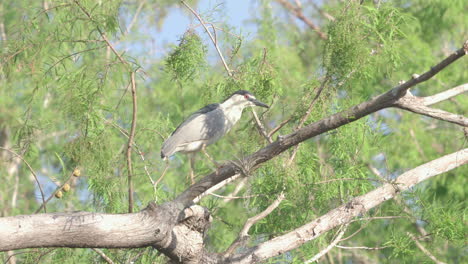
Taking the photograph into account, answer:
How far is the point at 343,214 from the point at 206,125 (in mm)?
1284

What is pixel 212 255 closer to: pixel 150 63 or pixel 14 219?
pixel 14 219

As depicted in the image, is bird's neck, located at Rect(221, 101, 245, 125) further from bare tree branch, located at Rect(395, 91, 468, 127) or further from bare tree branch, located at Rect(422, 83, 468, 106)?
bare tree branch, located at Rect(395, 91, 468, 127)

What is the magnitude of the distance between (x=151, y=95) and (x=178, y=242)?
7.58 metres

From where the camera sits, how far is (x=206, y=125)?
222 inches

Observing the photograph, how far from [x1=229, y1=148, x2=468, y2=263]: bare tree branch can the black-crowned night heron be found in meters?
→ 0.97

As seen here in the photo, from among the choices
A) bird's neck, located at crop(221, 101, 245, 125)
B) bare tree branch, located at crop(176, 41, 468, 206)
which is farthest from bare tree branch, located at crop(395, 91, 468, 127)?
bird's neck, located at crop(221, 101, 245, 125)

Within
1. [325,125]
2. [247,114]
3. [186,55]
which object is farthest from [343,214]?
[247,114]

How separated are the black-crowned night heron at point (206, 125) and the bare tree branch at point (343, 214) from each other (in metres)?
0.97

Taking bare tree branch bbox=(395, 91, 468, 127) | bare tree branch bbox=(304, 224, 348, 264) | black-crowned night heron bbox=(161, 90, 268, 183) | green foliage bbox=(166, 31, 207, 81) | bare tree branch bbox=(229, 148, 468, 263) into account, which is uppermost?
green foliage bbox=(166, 31, 207, 81)

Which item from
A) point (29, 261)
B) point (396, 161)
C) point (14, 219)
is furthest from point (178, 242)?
point (396, 161)

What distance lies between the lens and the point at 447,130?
1022 centimetres

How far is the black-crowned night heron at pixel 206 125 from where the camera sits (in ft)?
17.9

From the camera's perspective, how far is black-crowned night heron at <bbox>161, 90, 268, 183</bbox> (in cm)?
545

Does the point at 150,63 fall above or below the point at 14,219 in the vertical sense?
above
